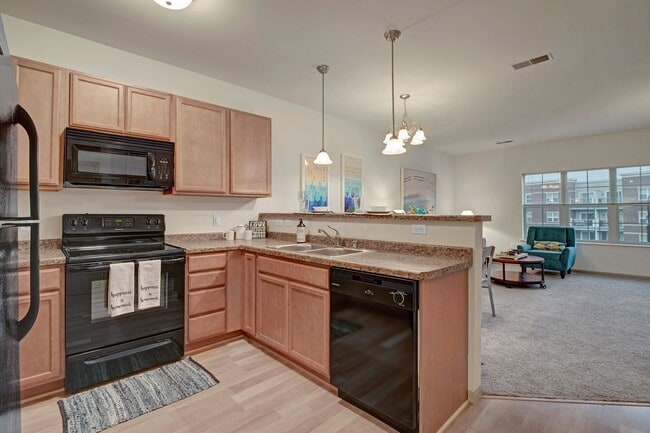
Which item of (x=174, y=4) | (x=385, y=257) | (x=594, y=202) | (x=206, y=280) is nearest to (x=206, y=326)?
(x=206, y=280)

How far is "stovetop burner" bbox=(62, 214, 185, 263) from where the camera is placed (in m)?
2.35

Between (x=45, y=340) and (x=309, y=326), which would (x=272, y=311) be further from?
(x=45, y=340)

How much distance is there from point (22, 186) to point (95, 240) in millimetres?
634

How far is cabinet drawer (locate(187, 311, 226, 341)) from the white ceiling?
246 cm

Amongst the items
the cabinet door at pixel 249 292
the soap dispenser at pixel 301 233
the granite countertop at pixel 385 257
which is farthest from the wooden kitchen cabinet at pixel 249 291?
the soap dispenser at pixel 301 233

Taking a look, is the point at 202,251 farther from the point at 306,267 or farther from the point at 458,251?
the point at 458,251

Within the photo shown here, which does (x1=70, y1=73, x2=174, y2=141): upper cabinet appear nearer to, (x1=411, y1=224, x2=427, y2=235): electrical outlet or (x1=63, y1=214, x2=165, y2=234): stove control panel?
(x1=63, y1=214, x2=165, y2=234): stove control panel

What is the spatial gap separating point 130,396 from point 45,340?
66cm

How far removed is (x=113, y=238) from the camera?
110 inches

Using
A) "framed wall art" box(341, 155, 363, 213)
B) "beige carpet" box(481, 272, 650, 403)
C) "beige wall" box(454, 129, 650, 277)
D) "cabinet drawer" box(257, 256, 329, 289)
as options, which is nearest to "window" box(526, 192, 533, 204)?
"beige wall" box(454, 129, 650, 277)

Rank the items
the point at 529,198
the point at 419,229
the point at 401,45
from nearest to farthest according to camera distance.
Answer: the point at 419,229 < the point at 401,45 < the point at 529,198

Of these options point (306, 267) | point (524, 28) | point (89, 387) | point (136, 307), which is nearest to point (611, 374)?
point (306, 267)

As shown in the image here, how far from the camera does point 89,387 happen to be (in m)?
2.26

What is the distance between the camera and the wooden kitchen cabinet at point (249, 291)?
2918mm
